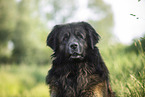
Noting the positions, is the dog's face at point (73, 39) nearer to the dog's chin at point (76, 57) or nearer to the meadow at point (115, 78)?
the dog's chin at point (76, 57)

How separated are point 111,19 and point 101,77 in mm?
29817

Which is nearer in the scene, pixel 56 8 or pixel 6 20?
pixel 6 20

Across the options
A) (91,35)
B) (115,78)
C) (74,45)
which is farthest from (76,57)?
(115,78)

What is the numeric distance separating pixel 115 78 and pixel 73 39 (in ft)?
6.80

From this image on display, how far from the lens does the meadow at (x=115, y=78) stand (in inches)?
155

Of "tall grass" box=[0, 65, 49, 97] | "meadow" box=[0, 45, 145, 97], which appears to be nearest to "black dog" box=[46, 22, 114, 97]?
"meadow" box=[0, 45, 145, 97]

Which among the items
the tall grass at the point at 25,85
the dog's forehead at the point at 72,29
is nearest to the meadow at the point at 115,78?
the tall grass at the point at 25,85

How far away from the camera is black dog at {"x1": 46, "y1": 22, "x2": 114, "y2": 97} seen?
354 cm

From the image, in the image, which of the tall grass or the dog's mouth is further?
the tall grass

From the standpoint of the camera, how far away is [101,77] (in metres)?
3.56

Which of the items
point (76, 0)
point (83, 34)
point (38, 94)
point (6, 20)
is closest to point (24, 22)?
point (6, 20)

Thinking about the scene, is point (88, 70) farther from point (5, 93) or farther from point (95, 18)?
point (95, 18)

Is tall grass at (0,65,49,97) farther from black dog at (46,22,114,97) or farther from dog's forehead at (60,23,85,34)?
dog's forehead at (60,23,85,34)

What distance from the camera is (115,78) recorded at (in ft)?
16.9
